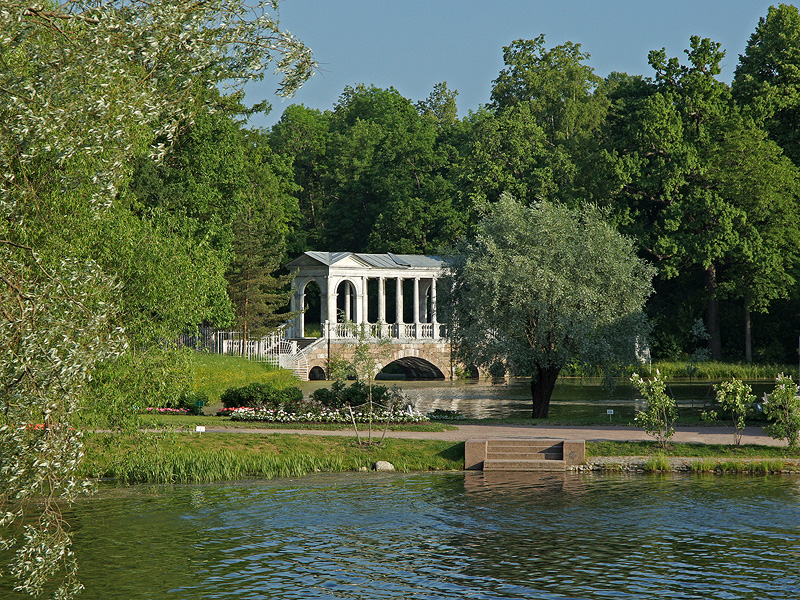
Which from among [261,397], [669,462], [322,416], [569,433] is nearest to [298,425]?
[322,416]

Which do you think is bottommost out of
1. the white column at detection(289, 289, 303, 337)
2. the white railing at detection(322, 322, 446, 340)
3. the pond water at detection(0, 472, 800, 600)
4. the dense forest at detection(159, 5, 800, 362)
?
the pond water at detection(0, 472, 800, 600)

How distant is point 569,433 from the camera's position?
25188 mm

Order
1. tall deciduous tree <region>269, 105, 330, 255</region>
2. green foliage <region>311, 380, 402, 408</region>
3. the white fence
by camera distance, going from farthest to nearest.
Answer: tall deciduous tree <region>269, 105, 330, 255</region> < the white fence < green foliage <region>311, 380, 402, 408</region>

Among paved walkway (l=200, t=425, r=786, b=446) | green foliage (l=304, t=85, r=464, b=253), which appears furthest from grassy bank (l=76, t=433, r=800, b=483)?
green foliage (l=304, t=85, r=464, b=253)

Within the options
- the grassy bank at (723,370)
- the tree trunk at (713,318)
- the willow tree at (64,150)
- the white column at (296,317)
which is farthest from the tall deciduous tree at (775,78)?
A: the willow tree at (64,150)

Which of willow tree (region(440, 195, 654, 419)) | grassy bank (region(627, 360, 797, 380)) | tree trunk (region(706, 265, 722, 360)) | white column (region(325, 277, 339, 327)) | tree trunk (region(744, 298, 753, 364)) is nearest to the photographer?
willow tree (region(440, 195, 654, 419))

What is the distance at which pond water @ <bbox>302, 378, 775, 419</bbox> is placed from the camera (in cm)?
3738

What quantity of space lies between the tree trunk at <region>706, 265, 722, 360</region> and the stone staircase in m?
38.0

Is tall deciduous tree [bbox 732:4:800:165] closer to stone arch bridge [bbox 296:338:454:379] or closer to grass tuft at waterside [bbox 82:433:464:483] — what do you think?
stone arch bridge [bbox 296:338:454:379]

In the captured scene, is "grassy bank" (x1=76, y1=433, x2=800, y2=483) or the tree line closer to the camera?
"grassy bank" (x1=76, y1=433, x2=800, y2=483)

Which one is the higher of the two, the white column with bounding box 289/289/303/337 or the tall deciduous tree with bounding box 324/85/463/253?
the tall deciduous tree with bounding box 324/85/463/253

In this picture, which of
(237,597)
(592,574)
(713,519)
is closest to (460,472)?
(713,519)

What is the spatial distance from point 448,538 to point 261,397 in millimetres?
14205

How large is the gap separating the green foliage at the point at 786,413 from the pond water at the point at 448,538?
5.85 feet
